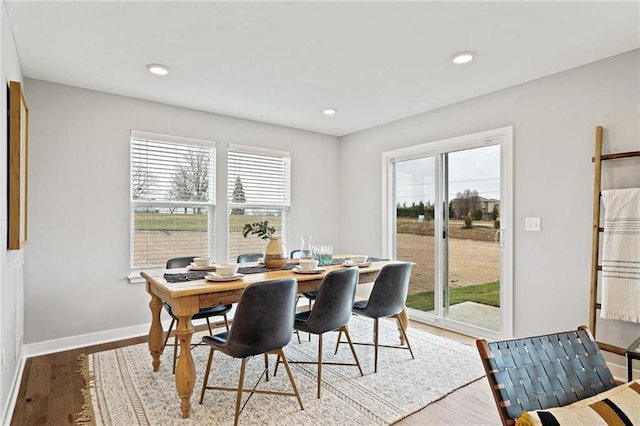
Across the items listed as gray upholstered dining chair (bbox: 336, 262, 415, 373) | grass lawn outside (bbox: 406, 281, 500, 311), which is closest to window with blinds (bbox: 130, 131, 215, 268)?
gray upholstered dining chair (bbox: 336, 262, 415, 373)

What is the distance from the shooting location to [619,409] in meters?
1.21

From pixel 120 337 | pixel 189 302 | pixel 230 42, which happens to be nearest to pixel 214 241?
pixel 120 337

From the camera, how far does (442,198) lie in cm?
422

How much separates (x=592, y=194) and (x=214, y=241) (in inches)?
148

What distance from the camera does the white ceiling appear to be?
2.22m

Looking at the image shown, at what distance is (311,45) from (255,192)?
8.01 ft

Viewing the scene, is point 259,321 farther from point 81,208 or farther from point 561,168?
point 561,168

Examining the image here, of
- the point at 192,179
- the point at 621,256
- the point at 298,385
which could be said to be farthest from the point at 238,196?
the point at 621,256

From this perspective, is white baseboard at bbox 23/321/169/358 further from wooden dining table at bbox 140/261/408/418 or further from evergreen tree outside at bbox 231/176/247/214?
evergreen tree outside at bbox 231/176/247/214

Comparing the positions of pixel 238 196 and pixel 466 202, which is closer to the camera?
pixel 466 202

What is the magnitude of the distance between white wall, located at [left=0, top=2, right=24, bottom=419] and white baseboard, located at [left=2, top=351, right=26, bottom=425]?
0.06 ft

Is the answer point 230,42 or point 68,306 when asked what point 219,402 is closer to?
point 68,306

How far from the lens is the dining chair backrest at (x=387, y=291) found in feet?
9.58

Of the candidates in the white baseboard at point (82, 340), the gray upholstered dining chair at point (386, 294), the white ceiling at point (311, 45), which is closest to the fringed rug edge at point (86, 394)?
the white baseboard at point (82, 340)
